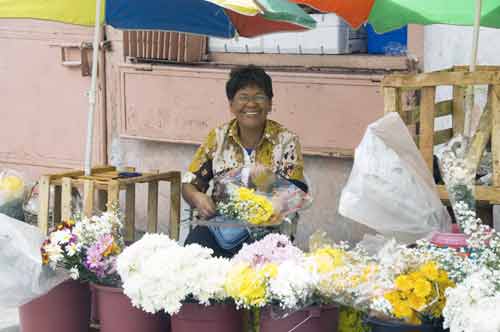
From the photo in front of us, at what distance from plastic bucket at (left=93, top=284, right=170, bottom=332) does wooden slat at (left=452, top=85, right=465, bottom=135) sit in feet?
5.29

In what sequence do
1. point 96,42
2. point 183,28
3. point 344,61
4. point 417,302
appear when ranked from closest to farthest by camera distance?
1. point 417,302
2. point 96,42
3. point 183,28
4. point 344,61

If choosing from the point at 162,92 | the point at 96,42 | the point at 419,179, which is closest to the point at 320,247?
the point at 419,179

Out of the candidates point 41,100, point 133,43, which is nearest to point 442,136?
point 133,43

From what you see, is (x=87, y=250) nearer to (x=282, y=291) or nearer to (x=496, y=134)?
(x=282, y=291)

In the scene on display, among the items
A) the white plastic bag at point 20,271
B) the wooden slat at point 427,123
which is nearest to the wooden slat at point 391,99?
the wooden slat at point 427,123

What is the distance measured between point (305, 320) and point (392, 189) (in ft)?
2.06

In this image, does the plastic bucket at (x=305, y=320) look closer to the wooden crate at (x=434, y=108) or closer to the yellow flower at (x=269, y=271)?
the yellow flower at (x=269, y=271)

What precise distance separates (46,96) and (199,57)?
1.32m

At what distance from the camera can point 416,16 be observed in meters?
4.21

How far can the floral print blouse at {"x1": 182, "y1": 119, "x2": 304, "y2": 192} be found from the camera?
16.4 feet

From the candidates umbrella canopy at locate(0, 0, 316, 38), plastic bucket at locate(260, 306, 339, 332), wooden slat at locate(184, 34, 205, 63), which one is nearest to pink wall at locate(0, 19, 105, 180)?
wooden slat at locate(184, 34, 205, 63)

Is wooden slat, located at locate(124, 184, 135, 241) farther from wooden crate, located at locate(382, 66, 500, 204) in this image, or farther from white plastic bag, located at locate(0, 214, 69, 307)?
wooden crate, located at locate(382, 66, 500, 204)

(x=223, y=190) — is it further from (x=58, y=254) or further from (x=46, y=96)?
(x=46, y=96)

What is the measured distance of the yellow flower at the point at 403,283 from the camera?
3459mm
